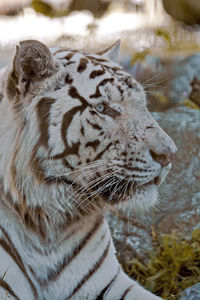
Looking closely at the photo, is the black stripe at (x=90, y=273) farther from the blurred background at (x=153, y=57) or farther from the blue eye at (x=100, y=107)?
the blurred background at (x=153, y=57)

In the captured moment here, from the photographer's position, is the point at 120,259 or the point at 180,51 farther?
the point at 180,51

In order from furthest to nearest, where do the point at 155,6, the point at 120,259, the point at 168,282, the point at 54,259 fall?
the point at 155,6
the point at 120,259
the point at 168,282
the point at 54,259

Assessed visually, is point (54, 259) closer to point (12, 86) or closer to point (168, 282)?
point (12, 86)

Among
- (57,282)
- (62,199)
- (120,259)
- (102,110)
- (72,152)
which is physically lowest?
(120,259)

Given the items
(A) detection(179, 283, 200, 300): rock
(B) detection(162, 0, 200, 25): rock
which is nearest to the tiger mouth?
(A) detection(179, 283, 200, 300): rock

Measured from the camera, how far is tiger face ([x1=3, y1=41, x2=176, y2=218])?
5.54 feet

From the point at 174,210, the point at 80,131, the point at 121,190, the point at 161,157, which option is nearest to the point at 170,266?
the point at 174,210

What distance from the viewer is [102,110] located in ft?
5.62

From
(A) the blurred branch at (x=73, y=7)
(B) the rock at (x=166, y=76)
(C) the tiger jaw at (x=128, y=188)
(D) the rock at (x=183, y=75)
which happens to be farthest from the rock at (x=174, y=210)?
(A) the blurred branch at (x=73, y=7)

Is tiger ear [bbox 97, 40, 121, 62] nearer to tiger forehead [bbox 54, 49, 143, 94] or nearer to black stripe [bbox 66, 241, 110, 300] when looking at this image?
tiger forehead [bbox 54, 49, 143, 94]

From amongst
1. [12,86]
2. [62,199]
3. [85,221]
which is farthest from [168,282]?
[12,86]

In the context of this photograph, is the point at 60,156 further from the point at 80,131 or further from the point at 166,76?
the point at 166,76

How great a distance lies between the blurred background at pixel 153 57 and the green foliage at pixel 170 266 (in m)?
0.02

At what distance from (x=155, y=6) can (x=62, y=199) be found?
2640mm
